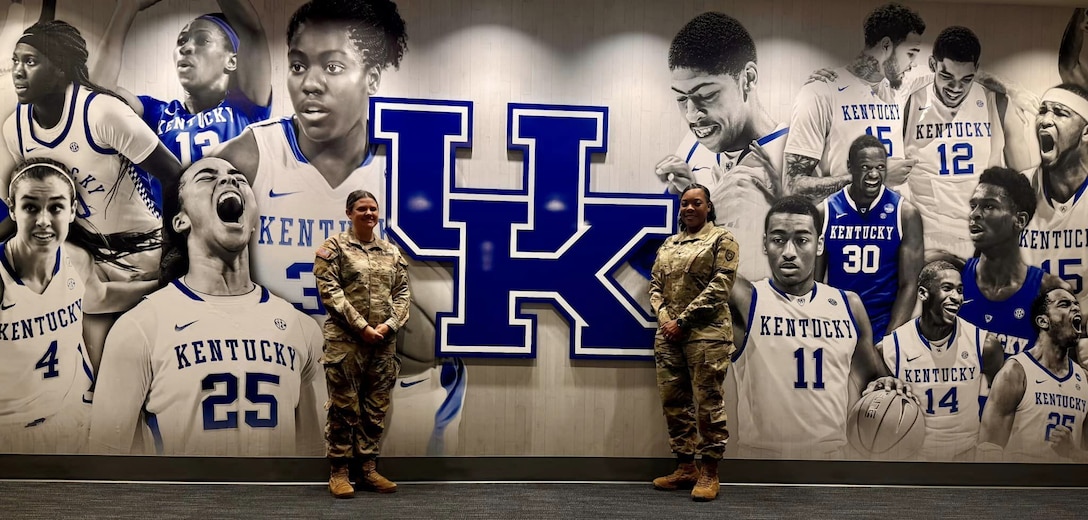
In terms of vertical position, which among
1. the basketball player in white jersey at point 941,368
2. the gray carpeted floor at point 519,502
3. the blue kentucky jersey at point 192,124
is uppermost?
the blue kentucky jersey at point 192,124

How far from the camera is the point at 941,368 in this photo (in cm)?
401

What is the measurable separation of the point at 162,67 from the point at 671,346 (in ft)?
10.0

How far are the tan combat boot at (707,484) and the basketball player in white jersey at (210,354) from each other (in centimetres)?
199

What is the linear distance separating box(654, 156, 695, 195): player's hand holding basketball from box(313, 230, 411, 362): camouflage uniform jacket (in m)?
1.51

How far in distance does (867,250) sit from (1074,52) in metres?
1.66

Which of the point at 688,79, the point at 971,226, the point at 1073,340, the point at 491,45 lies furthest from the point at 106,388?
the point at 1073,340

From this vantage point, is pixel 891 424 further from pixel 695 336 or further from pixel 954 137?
pixel 954 137

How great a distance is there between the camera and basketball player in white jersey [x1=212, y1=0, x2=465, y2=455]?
3.85 metres

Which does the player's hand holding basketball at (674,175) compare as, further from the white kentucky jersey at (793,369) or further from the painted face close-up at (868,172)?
the painted face close-up at (868,172)

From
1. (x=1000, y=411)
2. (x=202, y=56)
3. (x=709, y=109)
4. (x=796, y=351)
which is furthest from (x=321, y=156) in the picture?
(x=1000, y=411)

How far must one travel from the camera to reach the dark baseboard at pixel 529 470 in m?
3.76

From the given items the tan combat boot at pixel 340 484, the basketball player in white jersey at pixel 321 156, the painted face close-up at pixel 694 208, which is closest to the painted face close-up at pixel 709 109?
the painted face close-up at pixel 694 208

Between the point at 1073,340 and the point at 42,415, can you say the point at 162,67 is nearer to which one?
the point at 42,415

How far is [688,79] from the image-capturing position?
158 inches
